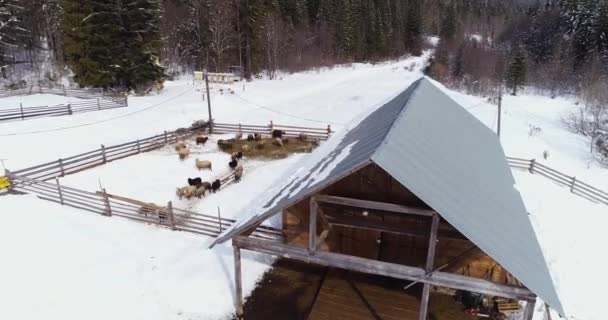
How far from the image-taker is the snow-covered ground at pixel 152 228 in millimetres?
11844

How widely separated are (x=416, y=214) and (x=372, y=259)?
169 inches

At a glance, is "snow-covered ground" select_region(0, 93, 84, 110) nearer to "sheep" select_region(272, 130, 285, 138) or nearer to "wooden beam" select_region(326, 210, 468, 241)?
"sheep" select_region(272, 130, 285, 138)

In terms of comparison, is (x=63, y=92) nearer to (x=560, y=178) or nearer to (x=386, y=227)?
(x=386, y=227)

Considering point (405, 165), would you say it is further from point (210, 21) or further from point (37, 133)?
point (210, 21)

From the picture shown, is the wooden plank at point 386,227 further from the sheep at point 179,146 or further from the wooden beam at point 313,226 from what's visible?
the sheep at point 179,146

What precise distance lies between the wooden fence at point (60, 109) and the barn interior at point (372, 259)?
23645 millimetres

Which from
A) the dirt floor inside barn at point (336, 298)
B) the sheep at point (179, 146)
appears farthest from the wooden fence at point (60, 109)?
the dirt floor inside barn at point (336, 298)

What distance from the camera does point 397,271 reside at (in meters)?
8.84

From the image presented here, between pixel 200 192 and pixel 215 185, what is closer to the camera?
pixel 200 192

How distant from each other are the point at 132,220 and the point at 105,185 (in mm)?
4280

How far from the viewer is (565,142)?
35.5 meters

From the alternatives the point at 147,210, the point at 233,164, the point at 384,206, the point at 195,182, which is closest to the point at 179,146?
the point at 233,164

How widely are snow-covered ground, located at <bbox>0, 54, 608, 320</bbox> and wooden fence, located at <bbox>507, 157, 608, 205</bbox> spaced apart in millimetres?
673

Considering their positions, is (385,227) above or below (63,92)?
below
